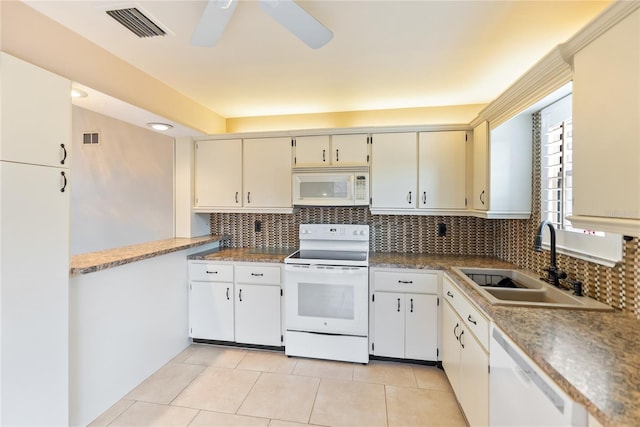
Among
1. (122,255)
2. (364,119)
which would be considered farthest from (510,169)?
(122,255)

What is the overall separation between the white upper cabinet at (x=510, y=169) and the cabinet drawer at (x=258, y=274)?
6.26ft

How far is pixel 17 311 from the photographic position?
139 cm

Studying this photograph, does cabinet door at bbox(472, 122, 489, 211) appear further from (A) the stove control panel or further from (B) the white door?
(B) the white door

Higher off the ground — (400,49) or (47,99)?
(400,49)

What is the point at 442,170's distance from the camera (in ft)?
8.94

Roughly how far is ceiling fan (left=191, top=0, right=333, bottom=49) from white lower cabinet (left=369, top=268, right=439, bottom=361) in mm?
1876

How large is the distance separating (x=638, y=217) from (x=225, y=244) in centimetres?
336

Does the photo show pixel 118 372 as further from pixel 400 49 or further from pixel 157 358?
pixel 400 49

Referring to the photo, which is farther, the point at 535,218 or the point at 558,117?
the point at 535,218

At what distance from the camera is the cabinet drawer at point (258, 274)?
2.72 meters

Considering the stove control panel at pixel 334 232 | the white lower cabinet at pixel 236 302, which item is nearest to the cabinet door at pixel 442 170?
the stove control panel at pixel 334 232

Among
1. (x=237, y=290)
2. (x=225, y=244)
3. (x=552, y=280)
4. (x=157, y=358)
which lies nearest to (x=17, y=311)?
(x=157, y=358)

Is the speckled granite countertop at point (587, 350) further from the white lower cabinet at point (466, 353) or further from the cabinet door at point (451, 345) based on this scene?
the cabinet door at point (451, 345)

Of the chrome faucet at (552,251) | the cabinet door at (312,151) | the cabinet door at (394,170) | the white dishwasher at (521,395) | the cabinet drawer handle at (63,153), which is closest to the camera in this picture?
the white dishwasher at (521,395)
